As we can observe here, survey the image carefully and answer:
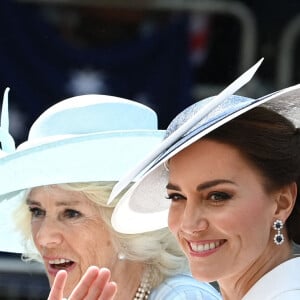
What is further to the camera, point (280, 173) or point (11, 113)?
point (11, 113)

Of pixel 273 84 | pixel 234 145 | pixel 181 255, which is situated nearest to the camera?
pixel 234 145

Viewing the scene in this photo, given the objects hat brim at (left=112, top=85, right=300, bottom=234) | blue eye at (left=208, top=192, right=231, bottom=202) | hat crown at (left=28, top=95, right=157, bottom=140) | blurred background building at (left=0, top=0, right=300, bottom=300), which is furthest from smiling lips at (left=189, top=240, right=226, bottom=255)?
blurred background building at (left=0, top=0, right=300, bottom=300)

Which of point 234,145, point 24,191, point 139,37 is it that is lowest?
point 234,145

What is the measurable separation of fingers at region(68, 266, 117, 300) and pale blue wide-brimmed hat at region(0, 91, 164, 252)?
885 mm

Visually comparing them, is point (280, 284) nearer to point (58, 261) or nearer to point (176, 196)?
point (176, 196)

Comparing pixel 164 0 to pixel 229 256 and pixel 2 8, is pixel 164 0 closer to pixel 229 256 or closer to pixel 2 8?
pixel 2 8

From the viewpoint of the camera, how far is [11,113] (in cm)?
736

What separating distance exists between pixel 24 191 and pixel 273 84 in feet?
13.7

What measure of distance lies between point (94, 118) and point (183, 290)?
596 millimetres

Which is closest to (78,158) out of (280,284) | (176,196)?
(176,196)

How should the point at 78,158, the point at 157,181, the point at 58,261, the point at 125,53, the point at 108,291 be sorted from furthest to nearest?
1. the point at 125,53
2. the point at 58,261
3. the point at 78,158
4. the point at 157,181
5. the point at 108,291

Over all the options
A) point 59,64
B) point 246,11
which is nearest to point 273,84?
point 246,11

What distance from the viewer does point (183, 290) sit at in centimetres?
378

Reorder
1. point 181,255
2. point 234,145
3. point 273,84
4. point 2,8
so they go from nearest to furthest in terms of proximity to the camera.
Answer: point 234,145
point 181,255
point 2,8
point 273,84
